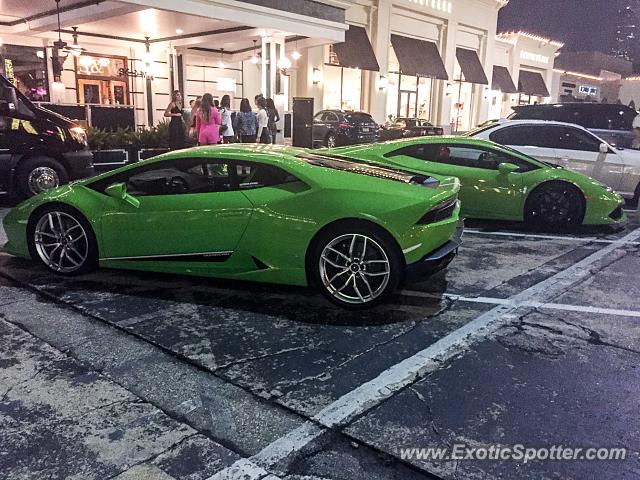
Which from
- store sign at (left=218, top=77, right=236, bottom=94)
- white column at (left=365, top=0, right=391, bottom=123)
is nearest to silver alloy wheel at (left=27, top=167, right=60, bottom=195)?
store sign at (left=218, top=77, right=236, bottom=94)

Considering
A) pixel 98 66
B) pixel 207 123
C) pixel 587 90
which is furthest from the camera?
pixel 587 90

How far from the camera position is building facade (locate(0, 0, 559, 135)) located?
1574 cm

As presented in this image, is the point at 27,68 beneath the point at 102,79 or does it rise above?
above

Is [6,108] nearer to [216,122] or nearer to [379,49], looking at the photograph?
[216,122]

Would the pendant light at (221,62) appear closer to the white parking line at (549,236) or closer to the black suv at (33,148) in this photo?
the black suv at (33,148)

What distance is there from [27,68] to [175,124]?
8.76 meters

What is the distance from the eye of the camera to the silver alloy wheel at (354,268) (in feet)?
14.5

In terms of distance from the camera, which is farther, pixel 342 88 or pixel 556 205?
pixel 342 88

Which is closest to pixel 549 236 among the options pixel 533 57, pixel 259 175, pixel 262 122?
pixel 259 175

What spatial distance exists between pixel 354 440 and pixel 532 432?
930 mm

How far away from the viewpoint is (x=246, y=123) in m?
13.4

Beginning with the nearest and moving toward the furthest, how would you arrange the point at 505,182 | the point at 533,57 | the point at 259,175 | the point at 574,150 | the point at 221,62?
the point at 259,175
the point at 505,182
the point at 574,150
the point at 221,62
the point at 533,57

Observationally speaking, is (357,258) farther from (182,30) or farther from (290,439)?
(182,30)

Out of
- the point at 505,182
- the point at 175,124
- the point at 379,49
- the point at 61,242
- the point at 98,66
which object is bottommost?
the point at 61,242
